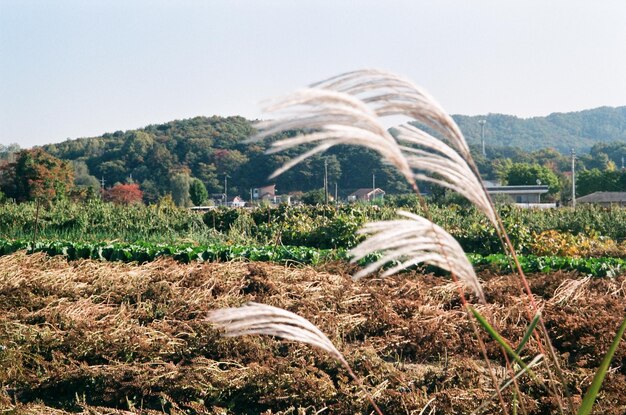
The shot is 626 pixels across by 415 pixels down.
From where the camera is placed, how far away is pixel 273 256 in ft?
32.8

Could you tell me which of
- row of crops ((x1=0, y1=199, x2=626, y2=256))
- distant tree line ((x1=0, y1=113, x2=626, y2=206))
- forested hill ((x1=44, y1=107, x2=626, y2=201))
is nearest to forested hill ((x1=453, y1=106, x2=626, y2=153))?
distant tree line ((x1=0, y1=113, x2=626, y2=206))

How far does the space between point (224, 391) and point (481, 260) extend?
510cm

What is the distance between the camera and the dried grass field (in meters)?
4.59

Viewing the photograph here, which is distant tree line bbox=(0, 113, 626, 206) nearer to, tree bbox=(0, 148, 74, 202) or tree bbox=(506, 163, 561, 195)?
tree bbox=(506, 163, 561, 195)

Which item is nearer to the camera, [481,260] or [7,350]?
[7,350]

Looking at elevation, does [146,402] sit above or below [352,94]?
below

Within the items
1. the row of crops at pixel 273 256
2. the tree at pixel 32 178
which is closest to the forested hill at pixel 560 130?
the tree at pixel 32 178

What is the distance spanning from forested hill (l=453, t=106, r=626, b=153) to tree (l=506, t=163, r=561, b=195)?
55901 mm

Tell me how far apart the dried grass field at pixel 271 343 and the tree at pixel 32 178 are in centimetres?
3343

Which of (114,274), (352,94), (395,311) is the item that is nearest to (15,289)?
(114,274)

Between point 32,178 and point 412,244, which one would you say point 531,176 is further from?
point 412,244

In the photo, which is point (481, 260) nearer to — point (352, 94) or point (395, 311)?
point (395, 311)

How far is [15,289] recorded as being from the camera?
24.7ft

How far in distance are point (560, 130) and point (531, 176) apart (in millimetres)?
79566
